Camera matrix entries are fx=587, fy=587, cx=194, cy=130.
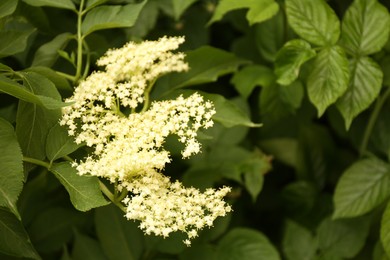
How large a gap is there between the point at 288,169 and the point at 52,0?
0.99m

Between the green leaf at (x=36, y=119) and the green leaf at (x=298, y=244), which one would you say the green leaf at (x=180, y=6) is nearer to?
the green leaf at (x=36, y=119)

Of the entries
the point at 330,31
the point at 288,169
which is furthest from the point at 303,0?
the point at 288,169

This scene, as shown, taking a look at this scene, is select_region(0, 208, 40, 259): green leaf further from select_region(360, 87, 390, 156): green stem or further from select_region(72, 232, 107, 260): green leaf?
select_region(360, 87, 390, 156): green stem

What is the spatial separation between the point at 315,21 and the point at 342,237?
513 millimetres

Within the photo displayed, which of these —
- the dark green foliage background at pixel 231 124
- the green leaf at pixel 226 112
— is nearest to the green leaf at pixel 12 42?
the dark green foliage background at pixel 231 124

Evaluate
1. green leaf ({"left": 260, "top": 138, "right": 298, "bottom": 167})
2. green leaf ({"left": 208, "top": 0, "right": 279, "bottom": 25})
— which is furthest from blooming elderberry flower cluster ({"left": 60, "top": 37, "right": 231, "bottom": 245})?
green leaf ({"left": 260, "top": 138, "right": 298, "bottom": 167})

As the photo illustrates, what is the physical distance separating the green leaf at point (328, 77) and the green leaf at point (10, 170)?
532 mm

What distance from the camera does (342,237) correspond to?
1.35m

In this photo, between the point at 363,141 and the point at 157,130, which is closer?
the point at 157,130

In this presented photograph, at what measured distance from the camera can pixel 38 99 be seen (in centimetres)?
81

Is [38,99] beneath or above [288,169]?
above

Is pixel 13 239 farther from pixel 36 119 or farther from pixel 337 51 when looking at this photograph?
pixel 337 51

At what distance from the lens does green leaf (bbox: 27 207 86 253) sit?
1.28 m

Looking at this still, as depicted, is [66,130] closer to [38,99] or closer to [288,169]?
[38,99]
